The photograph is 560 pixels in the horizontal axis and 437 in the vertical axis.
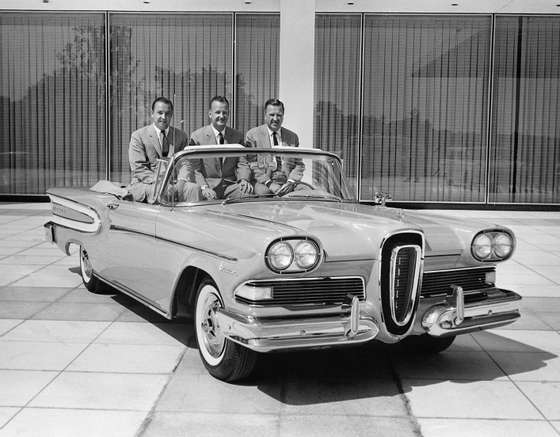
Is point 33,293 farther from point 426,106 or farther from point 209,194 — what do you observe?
point 426,106

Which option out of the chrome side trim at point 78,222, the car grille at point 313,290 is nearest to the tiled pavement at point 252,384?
the car grille at point 313,290

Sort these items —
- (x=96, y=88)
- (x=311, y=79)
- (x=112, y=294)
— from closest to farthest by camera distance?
1. (x=112, y=294)
2. (x=311, y=79)
3. (x=96, y=88)

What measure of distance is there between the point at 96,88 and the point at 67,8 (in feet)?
5.60

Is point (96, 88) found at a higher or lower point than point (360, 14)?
lower

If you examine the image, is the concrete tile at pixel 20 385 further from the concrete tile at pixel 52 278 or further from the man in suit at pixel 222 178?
the concrete tile at pixel 52 278

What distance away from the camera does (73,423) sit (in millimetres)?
3711

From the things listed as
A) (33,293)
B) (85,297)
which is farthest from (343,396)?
(33,293)

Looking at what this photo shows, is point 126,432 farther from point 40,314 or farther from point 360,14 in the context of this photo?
point 360,14

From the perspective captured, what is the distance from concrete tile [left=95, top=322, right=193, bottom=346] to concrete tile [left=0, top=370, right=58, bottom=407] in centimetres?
84

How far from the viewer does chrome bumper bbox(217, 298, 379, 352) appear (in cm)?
389

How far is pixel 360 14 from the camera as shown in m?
15.5

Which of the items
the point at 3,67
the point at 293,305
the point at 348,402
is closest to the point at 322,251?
the point at 293,305

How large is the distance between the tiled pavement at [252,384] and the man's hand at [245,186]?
1141 mm

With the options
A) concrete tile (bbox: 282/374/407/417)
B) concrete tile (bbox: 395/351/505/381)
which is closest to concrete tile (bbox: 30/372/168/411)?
concrete tile (bbox: 282/374/407/417)
